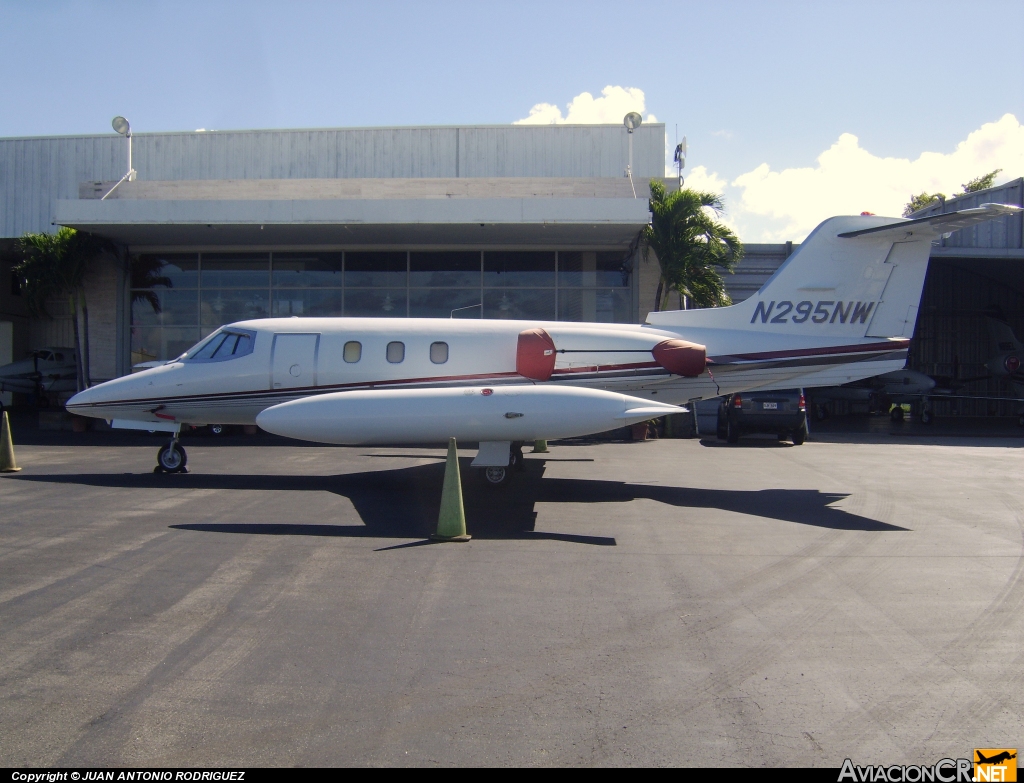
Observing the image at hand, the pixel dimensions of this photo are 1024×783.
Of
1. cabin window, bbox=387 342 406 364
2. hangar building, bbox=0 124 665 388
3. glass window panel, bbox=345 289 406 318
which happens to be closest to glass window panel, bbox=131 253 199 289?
hangar building, bbox=0 124 665 388

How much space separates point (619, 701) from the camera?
422 cm

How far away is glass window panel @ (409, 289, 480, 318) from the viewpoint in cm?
2447

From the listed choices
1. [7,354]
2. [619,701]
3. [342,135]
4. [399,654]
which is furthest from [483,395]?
[7,354]

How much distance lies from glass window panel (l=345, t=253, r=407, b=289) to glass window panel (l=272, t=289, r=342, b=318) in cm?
65

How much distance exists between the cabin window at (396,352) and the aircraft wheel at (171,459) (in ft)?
13.0

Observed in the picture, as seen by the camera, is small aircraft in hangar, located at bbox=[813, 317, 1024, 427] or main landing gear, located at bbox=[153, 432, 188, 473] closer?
main landing gear, located at bbox=[153, 432, 188, 473]

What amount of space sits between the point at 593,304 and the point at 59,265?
53.4ft

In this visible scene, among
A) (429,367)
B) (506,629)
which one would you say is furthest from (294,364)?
(506,629)

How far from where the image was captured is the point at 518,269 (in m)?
24.6

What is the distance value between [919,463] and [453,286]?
14.4 metres

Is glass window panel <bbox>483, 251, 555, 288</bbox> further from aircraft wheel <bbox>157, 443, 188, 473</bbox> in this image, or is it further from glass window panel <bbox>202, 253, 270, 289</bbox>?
aircraft wheel <bbox>157, 443, 188, 473</bbox>

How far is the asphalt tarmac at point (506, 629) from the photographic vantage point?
Result: 381cm

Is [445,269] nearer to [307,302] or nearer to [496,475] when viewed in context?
[307,302]

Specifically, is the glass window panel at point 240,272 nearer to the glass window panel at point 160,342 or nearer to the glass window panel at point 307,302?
the glass window panel at point 307,302
